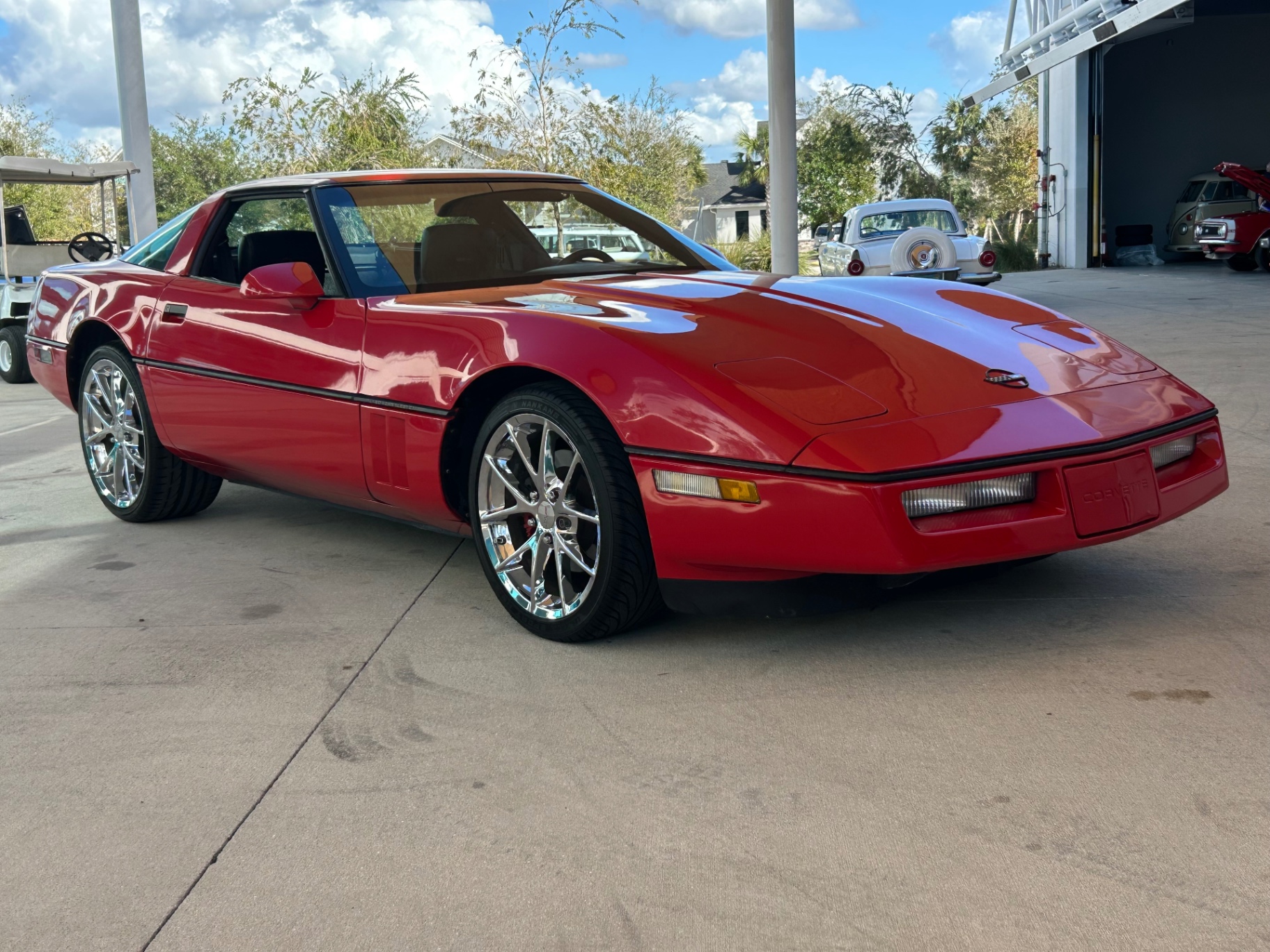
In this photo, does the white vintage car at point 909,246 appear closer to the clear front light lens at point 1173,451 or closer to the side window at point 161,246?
the side window at point 161,246

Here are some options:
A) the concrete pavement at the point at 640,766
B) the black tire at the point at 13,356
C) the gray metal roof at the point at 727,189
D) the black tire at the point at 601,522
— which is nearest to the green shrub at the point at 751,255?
the black tire at the point at 13,356

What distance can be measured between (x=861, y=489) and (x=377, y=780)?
3.84ft

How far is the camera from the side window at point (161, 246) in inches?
190

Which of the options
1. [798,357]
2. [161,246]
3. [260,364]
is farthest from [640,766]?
[161,246]

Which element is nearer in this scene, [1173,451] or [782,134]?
[1173,451]

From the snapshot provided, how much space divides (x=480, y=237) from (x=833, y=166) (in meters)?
36.6

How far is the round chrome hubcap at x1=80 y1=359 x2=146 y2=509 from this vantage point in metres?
4.92

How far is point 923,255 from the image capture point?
41.9 ft

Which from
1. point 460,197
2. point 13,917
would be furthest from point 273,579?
point 13,917

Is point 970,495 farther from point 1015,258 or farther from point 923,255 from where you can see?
point 1015,258

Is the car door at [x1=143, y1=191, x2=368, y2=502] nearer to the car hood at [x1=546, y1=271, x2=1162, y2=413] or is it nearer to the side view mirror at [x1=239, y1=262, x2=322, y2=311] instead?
the side view mirror at [x1=239, y1=262, x2=322, y2=311]

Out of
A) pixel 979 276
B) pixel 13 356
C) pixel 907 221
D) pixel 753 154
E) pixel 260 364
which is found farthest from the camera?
pixel 753 154

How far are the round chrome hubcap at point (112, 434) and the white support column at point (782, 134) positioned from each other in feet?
21.7

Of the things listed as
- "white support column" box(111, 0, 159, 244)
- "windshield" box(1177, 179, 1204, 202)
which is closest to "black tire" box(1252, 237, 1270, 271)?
"windshield" box(1177, 179, 1204, 202)
